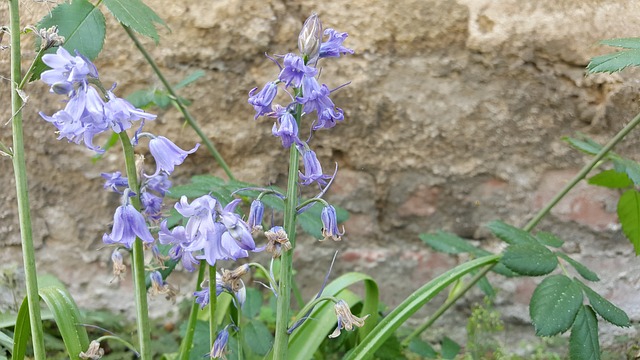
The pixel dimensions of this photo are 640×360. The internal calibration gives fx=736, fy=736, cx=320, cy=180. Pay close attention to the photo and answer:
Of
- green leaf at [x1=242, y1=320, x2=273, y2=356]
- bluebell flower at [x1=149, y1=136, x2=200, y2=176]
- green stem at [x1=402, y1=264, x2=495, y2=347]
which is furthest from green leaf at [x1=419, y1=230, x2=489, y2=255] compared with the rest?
bluebell flower at [x1=149, y1=136, x2=200, y2=176]

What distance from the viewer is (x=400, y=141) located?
9.22 feet

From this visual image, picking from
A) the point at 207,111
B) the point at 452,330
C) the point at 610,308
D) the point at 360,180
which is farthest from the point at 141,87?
the point at 610,308

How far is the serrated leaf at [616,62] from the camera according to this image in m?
1.63

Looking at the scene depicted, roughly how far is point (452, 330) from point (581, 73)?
1108 mm

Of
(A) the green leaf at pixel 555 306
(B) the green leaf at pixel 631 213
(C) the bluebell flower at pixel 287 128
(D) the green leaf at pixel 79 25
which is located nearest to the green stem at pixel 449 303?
(A) the green leaf at pixel 555 306

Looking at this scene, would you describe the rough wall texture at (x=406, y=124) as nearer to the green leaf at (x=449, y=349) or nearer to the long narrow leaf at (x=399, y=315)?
the green leaf at (x=449, y=349)

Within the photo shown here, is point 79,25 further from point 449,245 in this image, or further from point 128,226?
point 449,245

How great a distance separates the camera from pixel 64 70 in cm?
129

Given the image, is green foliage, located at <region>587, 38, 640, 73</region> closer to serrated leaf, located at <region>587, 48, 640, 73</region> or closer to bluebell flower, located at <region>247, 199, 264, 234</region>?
serrated leaf, located at <region>587, 48, 640, 73</region>

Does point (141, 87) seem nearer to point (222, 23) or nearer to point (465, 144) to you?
point (222, 23)

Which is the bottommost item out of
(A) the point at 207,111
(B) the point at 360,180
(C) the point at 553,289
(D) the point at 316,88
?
(B) the point at 360,180

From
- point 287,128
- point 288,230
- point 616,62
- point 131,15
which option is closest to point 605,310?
point 616,62

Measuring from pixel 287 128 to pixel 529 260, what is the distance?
859 millimetres

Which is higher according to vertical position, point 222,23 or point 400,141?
point 222,23
